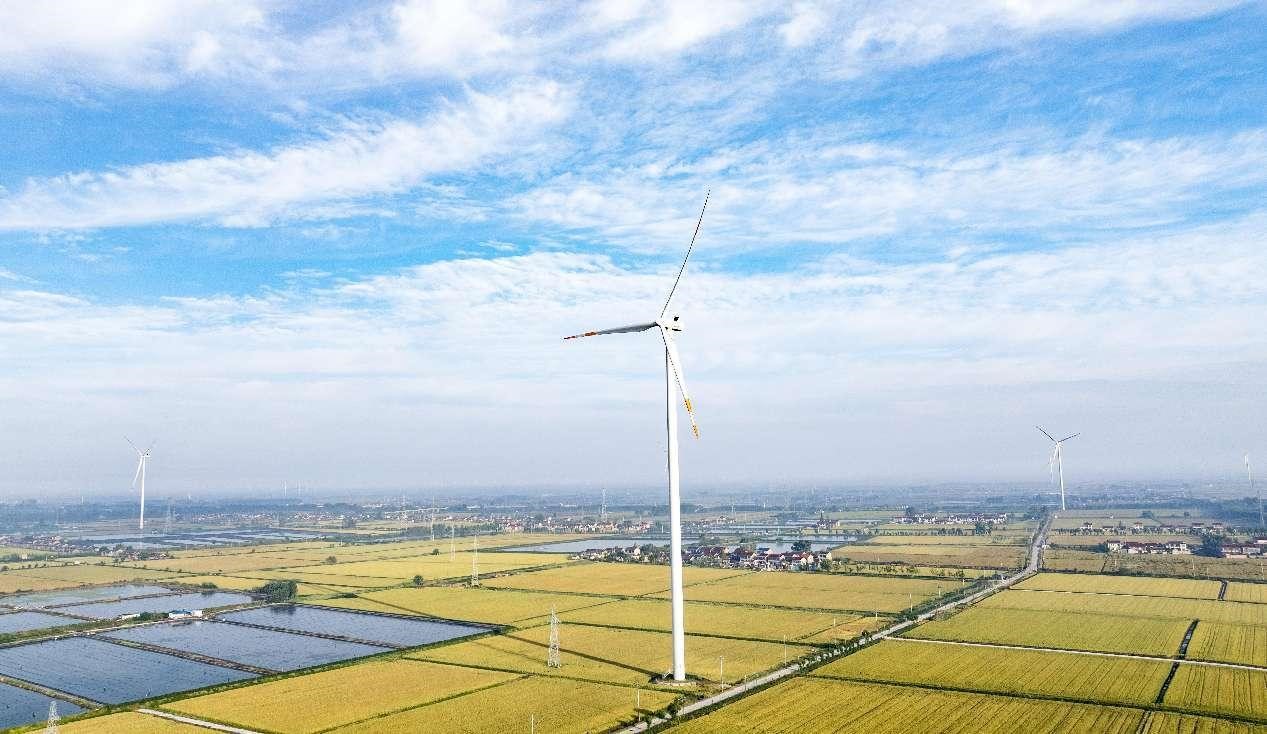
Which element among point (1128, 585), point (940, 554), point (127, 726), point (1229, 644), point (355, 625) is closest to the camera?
point (127, 726)

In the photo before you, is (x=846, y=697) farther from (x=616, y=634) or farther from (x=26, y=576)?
(x=26, y=576)

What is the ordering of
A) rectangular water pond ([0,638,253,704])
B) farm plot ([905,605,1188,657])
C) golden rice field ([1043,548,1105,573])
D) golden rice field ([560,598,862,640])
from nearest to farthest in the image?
rectangular water pond ([0,638,253,704])
farm plot ([905,605,1188,657])
golden rice field ([560,598,862,640])
golden rice field ([1043,548,1105,573])

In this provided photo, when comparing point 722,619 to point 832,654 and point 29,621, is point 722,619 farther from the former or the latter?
Answer: point 29,621

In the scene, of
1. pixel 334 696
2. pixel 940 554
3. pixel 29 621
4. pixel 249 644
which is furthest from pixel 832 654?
pixel 940 554

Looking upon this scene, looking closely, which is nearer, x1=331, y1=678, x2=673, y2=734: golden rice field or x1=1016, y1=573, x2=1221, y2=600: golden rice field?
x1=331, y1=678, x2=673, y2=734: golden rice field

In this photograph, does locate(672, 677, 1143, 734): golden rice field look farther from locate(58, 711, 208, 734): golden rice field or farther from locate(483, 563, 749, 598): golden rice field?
locate(483, 563, 749, 598): golden rice field

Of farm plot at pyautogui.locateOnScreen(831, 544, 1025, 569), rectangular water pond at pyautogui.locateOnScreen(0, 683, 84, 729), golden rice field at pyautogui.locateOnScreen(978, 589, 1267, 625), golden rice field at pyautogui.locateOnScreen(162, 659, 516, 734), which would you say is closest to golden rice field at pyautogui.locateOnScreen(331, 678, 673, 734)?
golden rice field at pyautogui.locateOnScreen(162, 659, 516, 734)

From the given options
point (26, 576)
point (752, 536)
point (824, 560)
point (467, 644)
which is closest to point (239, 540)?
point (26, 576)
